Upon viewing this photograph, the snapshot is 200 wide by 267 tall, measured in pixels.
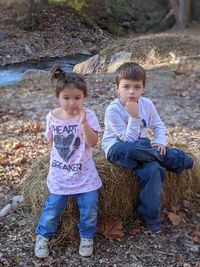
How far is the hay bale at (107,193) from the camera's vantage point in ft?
10.9

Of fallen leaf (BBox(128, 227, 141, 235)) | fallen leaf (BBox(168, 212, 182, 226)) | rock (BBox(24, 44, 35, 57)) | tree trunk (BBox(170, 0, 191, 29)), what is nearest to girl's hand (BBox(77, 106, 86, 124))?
fallen leaf (BBox(128, 227, 141, 235))

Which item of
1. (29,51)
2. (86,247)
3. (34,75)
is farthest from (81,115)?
(29,51)

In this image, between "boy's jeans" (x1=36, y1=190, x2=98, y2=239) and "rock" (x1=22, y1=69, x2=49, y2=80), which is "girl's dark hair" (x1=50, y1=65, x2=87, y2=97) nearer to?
"boy's jeans" (x1=36, y1=190, x2=98, y2=239)

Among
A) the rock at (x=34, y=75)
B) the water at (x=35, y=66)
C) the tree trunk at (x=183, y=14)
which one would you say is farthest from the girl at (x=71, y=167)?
the tree trunk at (x=183, y=14)

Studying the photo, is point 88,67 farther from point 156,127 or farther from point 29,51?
point 156,127

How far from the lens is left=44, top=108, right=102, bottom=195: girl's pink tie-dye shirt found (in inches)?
125

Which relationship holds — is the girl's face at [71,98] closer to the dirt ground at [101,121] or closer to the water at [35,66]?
the dirt ground at [101,121]

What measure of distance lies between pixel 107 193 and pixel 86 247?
1.48ft

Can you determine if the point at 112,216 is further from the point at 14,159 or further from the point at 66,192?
the point at 14,159

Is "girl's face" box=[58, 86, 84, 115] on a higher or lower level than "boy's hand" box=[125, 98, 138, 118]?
higher

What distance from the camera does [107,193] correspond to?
3.43 m

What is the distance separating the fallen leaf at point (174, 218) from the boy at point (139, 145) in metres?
0.17

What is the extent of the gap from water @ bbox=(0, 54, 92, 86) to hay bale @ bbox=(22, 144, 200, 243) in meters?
8.57

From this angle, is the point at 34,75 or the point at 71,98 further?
the point at 34,75
